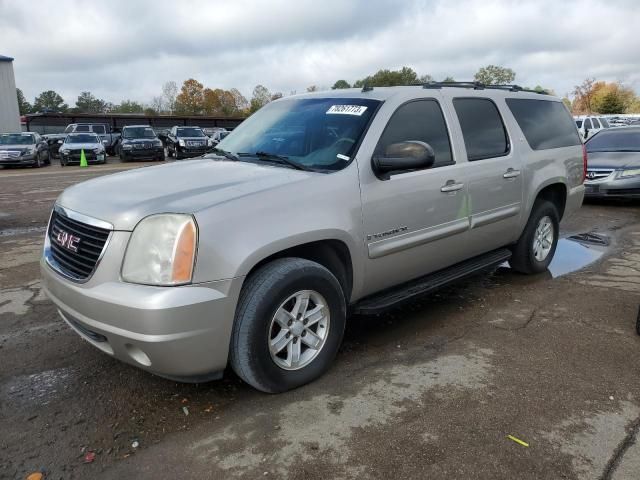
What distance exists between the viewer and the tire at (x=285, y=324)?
2834 millimetres

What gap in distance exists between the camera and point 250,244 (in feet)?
9.17

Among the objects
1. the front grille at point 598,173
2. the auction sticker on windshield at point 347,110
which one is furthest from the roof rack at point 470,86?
the front grille at point 598,173

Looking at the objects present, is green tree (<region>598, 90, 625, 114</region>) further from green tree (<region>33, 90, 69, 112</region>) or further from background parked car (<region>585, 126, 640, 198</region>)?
green tree (<region>33, 90, 69, 112</region>)

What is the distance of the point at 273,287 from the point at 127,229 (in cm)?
82

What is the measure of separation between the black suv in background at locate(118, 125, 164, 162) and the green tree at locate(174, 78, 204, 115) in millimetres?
59387

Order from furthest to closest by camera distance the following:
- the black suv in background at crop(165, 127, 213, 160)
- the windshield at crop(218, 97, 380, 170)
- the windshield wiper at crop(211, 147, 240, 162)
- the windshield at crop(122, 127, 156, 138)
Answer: the windshield at crop(122, 127, 156, 138) → the black suv in background at crop(165, 127, 213, 160) → the windshield wiper at crop(211, 147, 240, 162) → the windshield at crop(218, 97, 380, 170)

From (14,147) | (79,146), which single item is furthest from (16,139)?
(79,146)

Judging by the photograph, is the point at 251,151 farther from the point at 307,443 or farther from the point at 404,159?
the point at 307,443

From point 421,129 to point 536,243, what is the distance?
224 centimetres

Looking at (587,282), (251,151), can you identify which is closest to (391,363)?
(251,151)

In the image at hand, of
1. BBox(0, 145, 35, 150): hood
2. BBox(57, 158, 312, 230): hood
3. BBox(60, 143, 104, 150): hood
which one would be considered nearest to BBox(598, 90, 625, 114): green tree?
BBox(60, 143, 104, 150): hood

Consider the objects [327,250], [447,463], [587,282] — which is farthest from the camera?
[587,282]

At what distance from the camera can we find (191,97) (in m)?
83.1

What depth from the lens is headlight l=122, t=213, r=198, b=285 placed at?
8.62 feet
